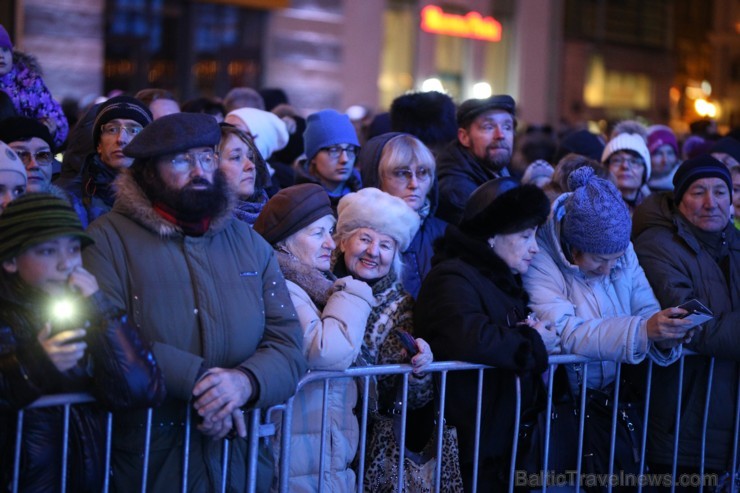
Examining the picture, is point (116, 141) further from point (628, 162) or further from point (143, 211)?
point (628, 162)

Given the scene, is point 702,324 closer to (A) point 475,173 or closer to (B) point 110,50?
(A) point 475,173

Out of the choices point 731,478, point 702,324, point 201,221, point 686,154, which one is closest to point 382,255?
point 201,221

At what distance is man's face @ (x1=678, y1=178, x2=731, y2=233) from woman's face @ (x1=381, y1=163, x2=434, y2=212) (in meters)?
1.45

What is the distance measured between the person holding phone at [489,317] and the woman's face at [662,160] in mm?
4099

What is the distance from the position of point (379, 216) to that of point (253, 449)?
1.32 m

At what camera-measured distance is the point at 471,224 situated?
183 inches

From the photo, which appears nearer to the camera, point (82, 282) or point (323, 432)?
point (82, 282)

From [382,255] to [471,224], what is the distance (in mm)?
451

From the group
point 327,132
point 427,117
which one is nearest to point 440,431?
point 327,132

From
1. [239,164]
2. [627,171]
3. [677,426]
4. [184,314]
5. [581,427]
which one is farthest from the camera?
[627,171]

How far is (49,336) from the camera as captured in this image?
319 cm

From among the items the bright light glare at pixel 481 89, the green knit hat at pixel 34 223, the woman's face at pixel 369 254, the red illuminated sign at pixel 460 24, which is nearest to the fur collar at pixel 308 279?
the woman's face at pixel 369 254

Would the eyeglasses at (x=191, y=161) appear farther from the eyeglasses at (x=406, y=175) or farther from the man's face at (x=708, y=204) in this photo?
the man's face at (x=708, y=204)

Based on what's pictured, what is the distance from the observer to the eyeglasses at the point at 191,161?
3.71 metres
